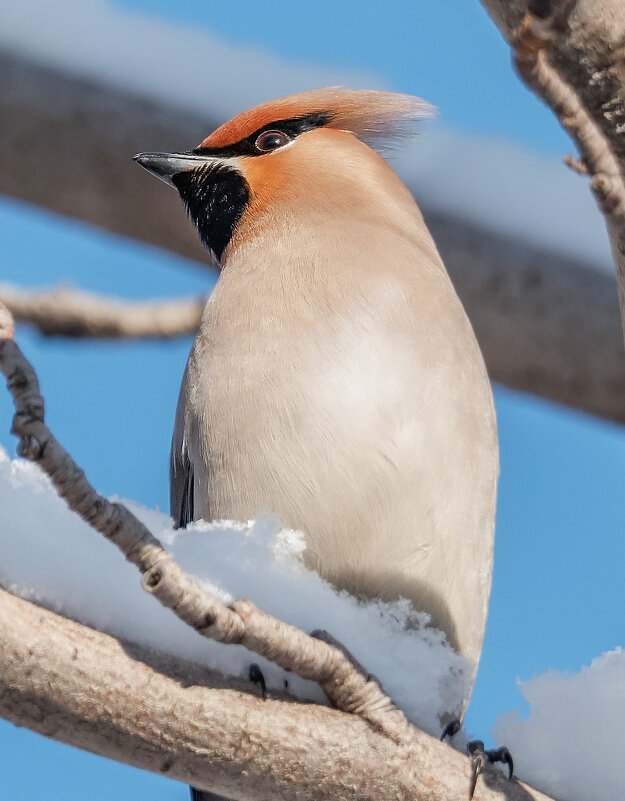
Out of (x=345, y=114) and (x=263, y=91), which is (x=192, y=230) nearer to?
(x=263, y=91)

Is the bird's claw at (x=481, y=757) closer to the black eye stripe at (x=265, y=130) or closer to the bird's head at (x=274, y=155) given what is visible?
the bird's head at (x=274, y=155)

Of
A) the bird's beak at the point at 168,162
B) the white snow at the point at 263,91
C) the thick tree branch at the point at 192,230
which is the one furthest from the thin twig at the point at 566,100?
the white snow at the point at 263,91

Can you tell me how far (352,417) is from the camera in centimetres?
272

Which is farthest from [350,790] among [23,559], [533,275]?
[533,275]

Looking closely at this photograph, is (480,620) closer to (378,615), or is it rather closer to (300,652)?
(378,615)

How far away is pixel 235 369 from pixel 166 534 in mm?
649

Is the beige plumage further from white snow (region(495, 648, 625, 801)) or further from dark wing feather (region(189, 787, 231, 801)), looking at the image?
dark wing feather (region(189, 787, 231, 801))

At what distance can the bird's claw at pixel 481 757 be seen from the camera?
225 centimetres

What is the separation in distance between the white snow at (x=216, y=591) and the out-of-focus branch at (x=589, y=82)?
0.82 metres

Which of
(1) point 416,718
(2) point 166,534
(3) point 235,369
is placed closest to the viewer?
(2) point 166,534

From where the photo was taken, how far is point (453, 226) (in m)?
4.64

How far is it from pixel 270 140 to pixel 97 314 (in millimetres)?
1118

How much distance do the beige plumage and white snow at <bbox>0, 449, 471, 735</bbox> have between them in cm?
14

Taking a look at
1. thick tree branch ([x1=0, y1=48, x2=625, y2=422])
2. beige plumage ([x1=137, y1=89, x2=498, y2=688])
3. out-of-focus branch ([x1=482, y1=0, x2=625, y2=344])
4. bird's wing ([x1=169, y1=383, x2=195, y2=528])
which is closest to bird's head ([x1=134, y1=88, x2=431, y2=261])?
beige plumage ([x1=137, y1=89, x2=498, y2=688])
